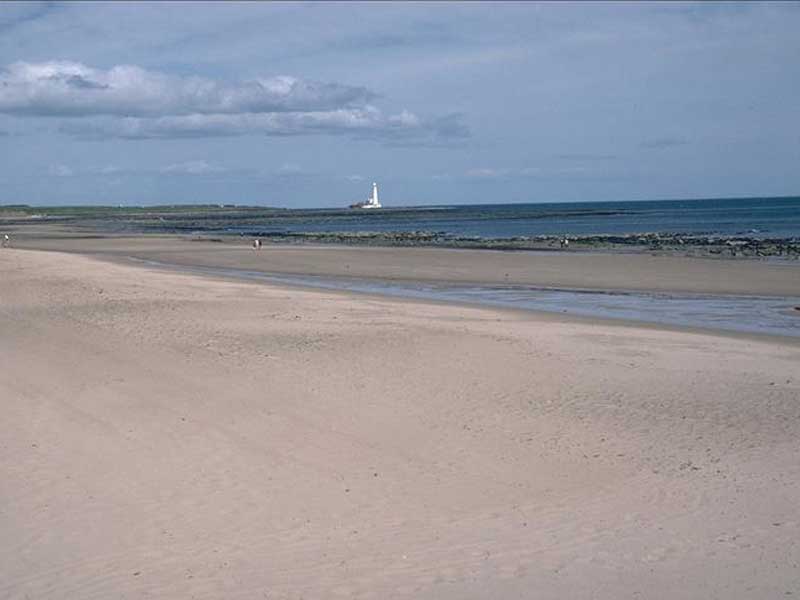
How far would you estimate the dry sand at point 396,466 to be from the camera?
571 centimetres

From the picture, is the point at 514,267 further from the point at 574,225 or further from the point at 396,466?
the point at 574,225

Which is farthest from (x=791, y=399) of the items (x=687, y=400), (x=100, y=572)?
(x=100, y=572)

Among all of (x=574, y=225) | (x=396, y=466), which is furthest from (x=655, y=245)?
(x=396, y=466)

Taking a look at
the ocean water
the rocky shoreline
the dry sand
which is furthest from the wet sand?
the ocean water

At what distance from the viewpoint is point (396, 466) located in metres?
7.92

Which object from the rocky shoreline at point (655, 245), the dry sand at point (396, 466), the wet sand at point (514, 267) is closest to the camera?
the dry sand at point (396, 466)

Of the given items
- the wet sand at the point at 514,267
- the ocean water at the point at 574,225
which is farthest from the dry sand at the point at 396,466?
the ocean water at the point at 574,225

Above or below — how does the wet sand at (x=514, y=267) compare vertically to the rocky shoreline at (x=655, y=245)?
below

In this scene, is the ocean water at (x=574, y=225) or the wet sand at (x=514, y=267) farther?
the ocean water at (x=574, y=225)

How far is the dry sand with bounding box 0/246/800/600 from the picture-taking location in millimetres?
5707

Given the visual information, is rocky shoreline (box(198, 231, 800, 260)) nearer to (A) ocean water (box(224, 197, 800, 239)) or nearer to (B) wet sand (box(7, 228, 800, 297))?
(B) wet sand (box(7, 228, 800, 297))

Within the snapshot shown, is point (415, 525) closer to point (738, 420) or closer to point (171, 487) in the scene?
point (171, 487)

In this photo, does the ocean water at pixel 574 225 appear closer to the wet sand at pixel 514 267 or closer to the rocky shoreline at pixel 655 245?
the rocky shoreline at pixel 655 245

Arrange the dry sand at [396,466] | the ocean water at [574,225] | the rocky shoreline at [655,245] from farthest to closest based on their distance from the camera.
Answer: the ocean water at [574,225] < the rocky shoreline at [655,245] < the dry sand at [396,466]
